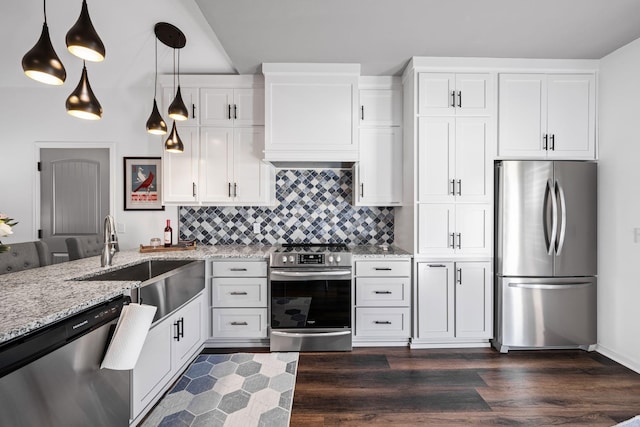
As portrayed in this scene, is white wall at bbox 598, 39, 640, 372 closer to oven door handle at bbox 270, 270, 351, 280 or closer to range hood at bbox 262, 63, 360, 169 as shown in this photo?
range hood at bbox 262, 63, 360, 169

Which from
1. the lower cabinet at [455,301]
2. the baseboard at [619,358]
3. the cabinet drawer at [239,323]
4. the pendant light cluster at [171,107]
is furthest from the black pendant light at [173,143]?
the baseboard at [619,358]

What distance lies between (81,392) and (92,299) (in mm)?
390

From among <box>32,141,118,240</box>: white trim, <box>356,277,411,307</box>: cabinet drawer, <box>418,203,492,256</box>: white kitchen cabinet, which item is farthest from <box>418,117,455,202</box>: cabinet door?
<box>32,141,118,240</box>: white trim

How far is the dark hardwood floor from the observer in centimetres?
183

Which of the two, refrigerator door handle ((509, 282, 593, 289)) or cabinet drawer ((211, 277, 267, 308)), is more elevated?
refrigerator door handle ((509, 282, 593, 289))

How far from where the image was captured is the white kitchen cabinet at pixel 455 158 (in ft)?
8.79

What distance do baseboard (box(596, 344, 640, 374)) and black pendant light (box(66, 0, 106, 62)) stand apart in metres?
4.35

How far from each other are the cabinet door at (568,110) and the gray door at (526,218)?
0.34 metres

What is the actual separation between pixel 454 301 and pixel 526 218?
1007mm

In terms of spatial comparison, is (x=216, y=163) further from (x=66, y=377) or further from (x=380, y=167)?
(x=66, y=377)

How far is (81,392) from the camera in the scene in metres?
1.22

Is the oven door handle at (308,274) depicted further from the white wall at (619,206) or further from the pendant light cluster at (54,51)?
the white wall at (619,206)

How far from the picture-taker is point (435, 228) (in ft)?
8.85

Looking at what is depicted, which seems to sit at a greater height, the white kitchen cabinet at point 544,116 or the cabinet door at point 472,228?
the white kitchen cabinet at point 544,116
